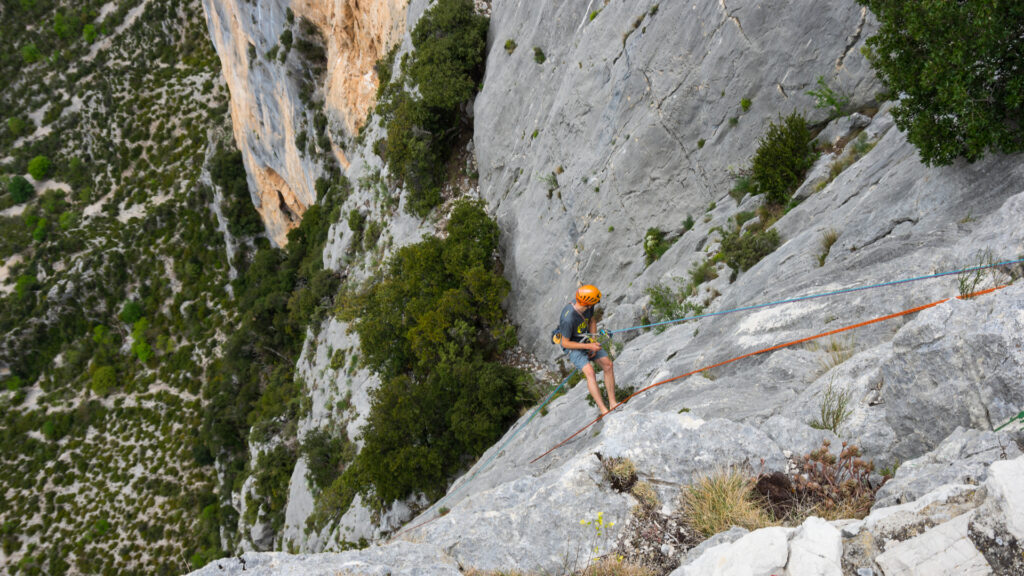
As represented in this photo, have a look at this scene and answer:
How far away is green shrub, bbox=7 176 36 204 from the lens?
5566cm

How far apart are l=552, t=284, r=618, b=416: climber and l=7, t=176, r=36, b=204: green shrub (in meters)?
72.1

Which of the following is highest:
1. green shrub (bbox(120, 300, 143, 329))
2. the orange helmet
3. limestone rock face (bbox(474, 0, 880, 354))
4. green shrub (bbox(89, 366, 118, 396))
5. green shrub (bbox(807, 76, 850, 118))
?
green shrub (bbox(120, 300, 143, 329))

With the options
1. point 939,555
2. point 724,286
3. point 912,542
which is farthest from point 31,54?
point 939,555

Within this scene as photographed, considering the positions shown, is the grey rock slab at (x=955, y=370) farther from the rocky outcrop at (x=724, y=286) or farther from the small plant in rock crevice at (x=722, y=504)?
the small plant in rock crevice at (x=722, y=504)

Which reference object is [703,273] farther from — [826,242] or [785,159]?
[826,242]

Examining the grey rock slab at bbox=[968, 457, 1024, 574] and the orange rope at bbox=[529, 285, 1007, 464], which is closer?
the grey rock slab at bbox=[968, 457, 1024, 574]

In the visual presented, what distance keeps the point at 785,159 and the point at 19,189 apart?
244ft

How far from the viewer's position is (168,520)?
40.3 m

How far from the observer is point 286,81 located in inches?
1389

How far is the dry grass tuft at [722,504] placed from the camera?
4.40 meters

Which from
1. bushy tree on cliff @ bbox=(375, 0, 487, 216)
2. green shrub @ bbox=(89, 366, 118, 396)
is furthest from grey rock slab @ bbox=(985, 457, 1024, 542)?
green shrub @ bbox=(89, 366, 118, 396)

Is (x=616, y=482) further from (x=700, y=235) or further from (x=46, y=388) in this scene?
(x=46, y=388)

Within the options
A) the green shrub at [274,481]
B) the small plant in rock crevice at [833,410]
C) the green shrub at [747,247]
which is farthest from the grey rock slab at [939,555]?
the green shrub at [274,481]

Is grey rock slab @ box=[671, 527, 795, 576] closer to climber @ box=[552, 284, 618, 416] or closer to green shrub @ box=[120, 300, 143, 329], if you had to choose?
climber @ box=[552, 284, 618, 416]
